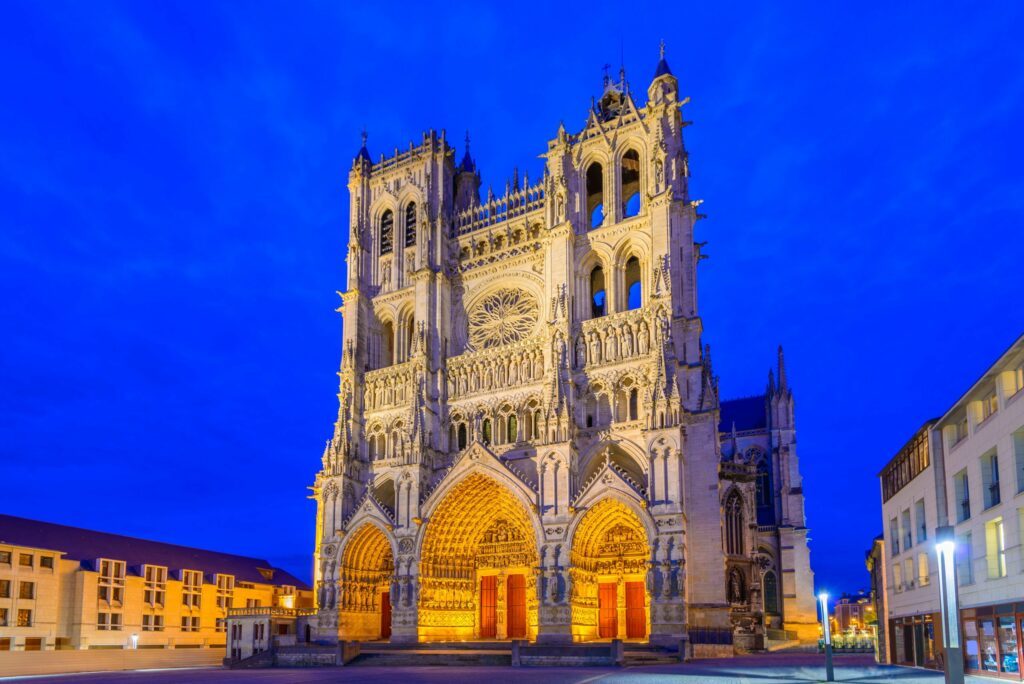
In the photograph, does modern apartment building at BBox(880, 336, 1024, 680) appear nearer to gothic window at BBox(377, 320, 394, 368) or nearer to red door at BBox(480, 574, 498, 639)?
red door at BBox(480, 574, 498, 639)

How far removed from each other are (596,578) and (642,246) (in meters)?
16.3

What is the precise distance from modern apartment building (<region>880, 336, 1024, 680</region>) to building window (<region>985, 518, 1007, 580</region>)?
0.02m

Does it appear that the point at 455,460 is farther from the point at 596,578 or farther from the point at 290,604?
the point at 290,604

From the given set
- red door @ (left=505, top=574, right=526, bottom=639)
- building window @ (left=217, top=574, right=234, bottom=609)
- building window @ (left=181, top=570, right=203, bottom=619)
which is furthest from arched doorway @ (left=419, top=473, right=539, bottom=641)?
building window @ (left=217, top=574, right=234, bottom=609)

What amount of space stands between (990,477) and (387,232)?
3898 cm

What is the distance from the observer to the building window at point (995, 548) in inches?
830

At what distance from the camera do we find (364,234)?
54.3 m

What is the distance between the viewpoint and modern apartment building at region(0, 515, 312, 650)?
46344 mm

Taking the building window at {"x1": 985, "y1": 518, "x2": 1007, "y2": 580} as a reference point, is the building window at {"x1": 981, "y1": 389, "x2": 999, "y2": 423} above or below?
above

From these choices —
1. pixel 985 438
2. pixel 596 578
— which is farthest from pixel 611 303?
pixel 985 438

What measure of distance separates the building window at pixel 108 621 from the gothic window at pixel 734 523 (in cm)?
3443

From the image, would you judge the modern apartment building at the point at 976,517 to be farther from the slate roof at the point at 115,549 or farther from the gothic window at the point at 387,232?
the slate roof at the point at 115,549

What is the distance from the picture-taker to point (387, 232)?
54594 millimetres

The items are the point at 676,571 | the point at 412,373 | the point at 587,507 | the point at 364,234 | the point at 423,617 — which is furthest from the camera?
the point at 364,234
